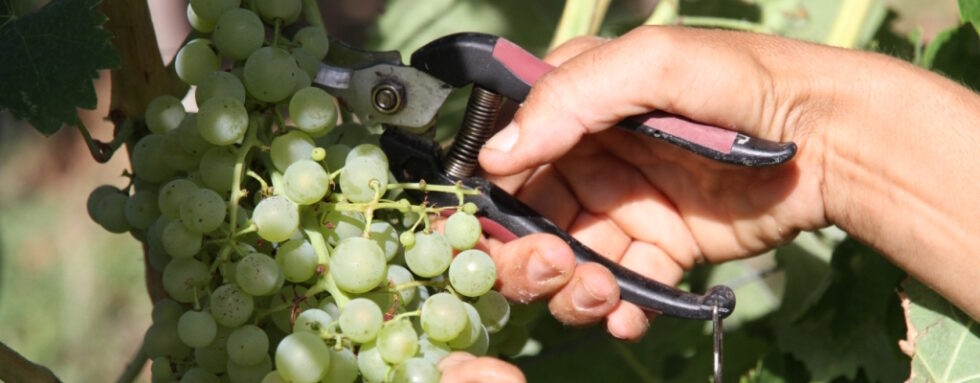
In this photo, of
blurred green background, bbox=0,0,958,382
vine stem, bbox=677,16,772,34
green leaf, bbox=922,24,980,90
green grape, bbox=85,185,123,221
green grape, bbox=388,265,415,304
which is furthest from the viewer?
blurred green background, bbox=0,0,958,382

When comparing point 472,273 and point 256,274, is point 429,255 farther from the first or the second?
point 256,274

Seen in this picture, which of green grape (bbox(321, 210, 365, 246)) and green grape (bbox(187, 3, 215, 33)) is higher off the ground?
green grape (bbox(187, 3, 215, 33))

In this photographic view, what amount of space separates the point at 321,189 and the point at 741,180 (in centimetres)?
50

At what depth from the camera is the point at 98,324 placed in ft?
7.49

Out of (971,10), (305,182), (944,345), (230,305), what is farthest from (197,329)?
(971,10)

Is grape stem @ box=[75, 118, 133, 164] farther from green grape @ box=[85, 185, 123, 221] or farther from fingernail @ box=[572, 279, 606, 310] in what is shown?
fingernail @ box=[572, 279, 606, 310]

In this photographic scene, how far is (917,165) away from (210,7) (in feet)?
2.10

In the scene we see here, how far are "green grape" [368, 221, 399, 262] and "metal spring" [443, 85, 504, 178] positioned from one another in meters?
0.14

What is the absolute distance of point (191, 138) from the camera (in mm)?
905

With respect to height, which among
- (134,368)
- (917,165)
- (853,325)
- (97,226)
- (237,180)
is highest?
(917,165)

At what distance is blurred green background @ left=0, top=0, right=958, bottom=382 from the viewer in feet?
5.11

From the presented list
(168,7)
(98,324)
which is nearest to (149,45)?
(98,324)

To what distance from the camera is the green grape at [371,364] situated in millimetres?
847

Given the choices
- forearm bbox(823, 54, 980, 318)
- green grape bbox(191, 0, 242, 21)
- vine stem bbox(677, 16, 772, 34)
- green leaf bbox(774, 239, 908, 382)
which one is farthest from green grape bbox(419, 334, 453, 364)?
vine stem bbox(677, 16, 772, 34)
